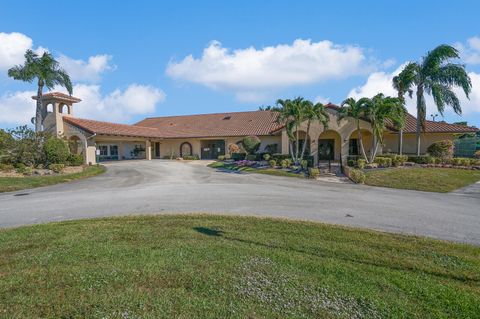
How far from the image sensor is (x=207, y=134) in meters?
35.8

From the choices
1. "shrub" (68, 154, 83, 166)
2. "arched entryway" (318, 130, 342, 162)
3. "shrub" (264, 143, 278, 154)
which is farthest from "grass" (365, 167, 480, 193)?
"shrub" (68, 154, 83, 166)

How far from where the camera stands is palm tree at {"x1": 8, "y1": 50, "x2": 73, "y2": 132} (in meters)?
23.6

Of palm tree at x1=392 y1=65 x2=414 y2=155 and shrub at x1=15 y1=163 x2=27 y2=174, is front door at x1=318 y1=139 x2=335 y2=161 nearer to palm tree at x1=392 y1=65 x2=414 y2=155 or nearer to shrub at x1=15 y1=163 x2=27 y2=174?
palm tree at x1=392 y1=65 x2=414 y2=155

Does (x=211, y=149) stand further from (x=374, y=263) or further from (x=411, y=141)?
(x=374, y=263)

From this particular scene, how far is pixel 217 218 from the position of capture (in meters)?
8.19

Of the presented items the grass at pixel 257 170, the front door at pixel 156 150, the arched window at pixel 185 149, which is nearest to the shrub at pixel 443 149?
the grass at pixel 257 170

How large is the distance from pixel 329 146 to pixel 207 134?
1410cm

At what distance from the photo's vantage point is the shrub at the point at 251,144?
96.7 feet

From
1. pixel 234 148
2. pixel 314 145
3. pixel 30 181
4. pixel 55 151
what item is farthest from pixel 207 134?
pixel 30 181

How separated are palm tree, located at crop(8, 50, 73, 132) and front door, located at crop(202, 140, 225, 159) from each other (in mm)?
15993

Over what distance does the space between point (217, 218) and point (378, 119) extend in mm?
17588

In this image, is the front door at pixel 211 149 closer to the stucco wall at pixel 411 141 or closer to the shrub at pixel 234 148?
the shrub at pixel 234 148

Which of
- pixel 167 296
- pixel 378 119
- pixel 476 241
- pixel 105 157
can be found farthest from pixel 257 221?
pixel 105 157

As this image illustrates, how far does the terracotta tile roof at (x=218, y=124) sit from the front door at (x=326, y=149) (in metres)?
5.11
